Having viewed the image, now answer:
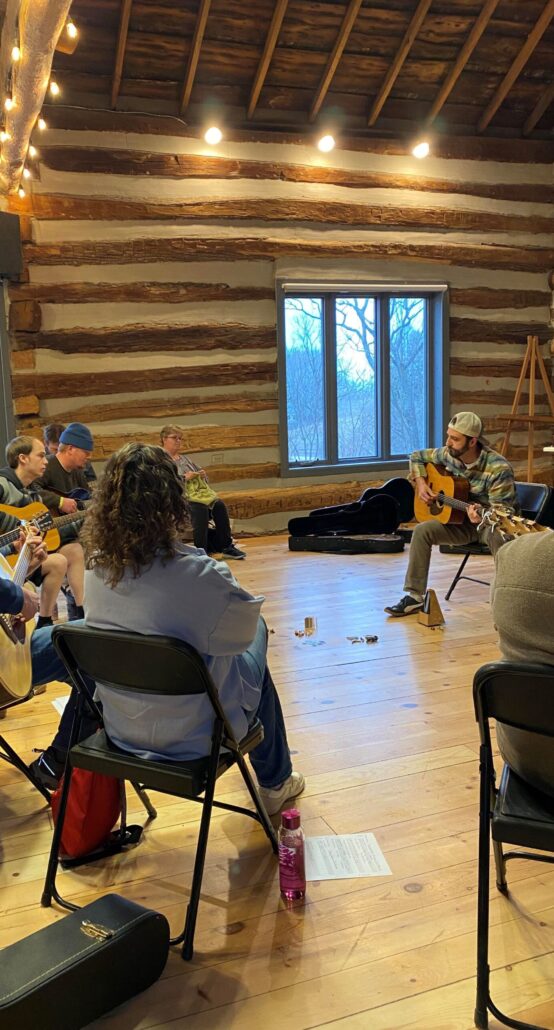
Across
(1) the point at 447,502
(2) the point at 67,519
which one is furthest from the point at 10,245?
(1) the point at 447,502

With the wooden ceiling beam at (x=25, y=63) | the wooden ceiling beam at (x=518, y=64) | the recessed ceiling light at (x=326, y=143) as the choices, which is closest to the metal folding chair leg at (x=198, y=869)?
the wooden ceiling beam at (x=25, y=63)

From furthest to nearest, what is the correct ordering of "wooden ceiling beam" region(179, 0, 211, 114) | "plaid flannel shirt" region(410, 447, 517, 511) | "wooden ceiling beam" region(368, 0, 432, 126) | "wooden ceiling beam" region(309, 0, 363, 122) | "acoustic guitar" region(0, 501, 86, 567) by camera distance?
"wooden ceiling beam" region(368, 0, 432, 126) < "wooden ceiling beam" region(309, 0, 363, 122) < "wooden ceiling beam" region(179, 0, 211, 114) < "plaid flannel shirt" region(410, 447, 517, 511) < "acoustic guitar" region(0, 501, 86, 567)

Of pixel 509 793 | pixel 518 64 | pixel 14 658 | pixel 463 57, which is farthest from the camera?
pixel 518 64

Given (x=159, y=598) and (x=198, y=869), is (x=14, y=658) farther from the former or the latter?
(x=198, y=869)

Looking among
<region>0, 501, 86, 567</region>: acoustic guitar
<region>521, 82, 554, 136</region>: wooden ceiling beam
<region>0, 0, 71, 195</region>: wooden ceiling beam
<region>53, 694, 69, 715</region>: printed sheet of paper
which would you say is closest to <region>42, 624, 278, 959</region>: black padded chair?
<region>53, 694, 69, 715</region>: printed sheet of paper

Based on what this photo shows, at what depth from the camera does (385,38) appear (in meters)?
7.46

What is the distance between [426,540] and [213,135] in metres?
4.53

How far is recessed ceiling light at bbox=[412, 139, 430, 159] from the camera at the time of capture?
26.7 feet

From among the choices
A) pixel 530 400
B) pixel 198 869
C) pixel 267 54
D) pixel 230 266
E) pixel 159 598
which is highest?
pixel 267 54

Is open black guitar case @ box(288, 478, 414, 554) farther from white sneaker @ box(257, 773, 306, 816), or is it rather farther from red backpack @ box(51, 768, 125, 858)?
red backpack @ box(51, 768, 125, 858)

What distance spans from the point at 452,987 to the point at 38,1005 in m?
0.92

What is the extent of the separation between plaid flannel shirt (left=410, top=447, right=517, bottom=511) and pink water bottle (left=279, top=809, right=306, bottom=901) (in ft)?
9.86

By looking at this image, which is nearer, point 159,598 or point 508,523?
point 159,598

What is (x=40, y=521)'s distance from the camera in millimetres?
4094
